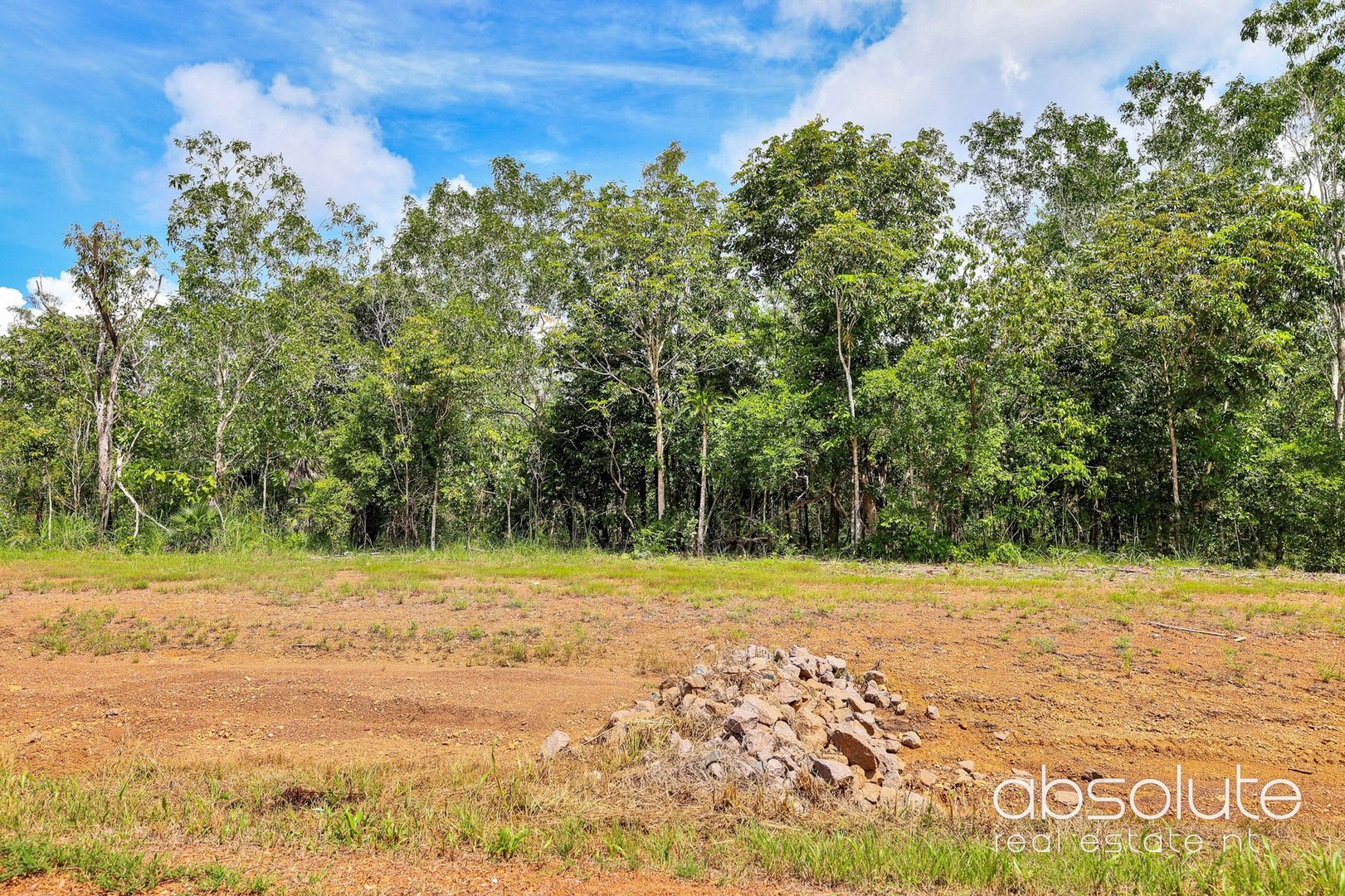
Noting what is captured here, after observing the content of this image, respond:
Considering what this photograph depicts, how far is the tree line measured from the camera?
1473cm

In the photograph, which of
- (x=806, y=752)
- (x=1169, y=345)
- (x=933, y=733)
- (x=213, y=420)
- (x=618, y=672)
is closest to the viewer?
(x=806, y=752)

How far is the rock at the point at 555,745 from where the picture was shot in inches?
209

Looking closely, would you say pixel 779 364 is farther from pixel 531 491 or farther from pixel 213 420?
pixel 213 420

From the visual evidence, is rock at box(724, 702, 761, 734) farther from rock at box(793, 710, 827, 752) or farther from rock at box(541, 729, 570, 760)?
rock at box(541, 729, 570, 760)

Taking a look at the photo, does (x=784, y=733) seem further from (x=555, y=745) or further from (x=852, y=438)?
(x=852, y=438)

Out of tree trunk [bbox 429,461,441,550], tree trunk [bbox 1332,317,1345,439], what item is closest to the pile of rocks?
tree trunk [bbox 429,461,441,550]

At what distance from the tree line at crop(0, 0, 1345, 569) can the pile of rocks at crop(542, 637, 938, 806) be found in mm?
9213

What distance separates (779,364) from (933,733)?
1262cm

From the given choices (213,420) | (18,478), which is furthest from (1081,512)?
(18,478)

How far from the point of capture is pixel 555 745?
5.41m

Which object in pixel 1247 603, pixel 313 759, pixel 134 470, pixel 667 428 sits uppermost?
pixel 667 428

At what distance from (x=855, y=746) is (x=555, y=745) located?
2.25m

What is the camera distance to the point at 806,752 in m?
5.20

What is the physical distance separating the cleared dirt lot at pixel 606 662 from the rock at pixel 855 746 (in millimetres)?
462
